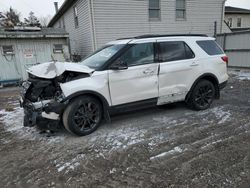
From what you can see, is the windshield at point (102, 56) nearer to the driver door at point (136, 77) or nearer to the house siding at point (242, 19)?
the driver door at point (136, 77)

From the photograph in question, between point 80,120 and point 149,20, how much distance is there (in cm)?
1009

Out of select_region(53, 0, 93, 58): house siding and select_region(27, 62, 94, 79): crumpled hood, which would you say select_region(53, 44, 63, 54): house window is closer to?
select_region(53, 0, 93, 58): house siding

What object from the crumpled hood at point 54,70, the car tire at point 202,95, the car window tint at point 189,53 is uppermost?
the car window tint at point 189,53

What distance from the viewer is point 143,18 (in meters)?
12.7

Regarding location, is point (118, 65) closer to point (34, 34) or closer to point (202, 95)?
point (202, 95)

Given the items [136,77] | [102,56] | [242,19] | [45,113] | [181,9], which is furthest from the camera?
A: [242,19]

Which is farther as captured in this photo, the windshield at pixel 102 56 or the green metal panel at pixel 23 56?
the green metal panel at pixel 23 56

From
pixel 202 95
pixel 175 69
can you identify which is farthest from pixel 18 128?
pixel 202 95

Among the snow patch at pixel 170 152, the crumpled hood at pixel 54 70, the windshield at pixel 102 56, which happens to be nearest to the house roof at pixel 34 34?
the windshield at pixel 102 56

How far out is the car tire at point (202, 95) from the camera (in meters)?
5.39

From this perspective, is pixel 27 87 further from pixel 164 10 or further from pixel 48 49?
pixel 164 10

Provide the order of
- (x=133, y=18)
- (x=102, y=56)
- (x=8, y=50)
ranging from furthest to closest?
(x=133, y=18), (x=8, y=50), (x=102, y=56)

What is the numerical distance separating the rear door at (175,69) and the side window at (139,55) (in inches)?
9.0

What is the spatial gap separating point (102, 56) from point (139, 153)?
2259 millimetres
